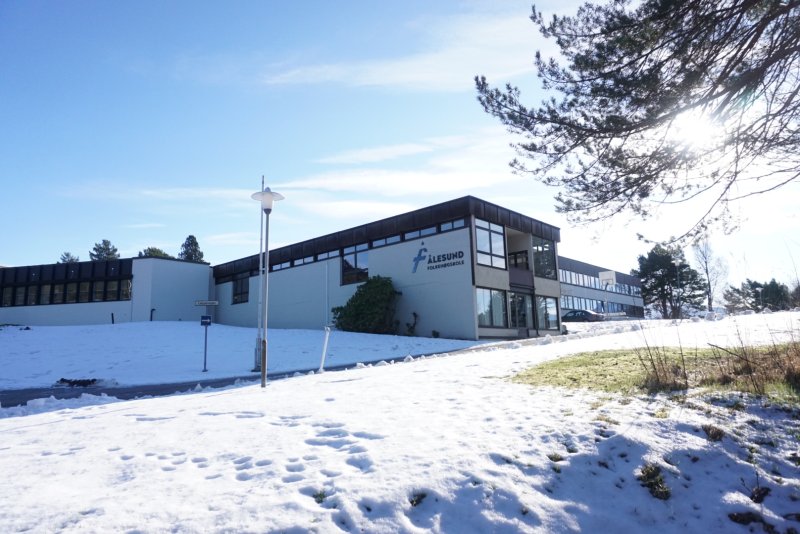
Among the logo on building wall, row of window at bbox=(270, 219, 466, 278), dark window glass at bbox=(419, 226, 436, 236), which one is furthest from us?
row of window at bbox=(270, 219, 466, 278)

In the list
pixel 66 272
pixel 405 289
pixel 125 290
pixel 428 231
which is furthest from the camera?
pixel 66 272

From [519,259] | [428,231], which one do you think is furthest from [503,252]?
[428,231]

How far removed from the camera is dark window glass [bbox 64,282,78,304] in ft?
125

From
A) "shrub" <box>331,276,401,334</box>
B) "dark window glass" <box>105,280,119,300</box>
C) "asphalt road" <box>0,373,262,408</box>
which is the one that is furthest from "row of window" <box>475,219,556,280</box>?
"dark window glass" <box>105,280,119,300</box>

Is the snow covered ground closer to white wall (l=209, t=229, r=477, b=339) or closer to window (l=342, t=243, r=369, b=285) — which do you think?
white wall (l=209, t=229, r=477, b=339)

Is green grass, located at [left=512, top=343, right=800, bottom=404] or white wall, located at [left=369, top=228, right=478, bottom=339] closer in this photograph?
green grass, located at [left=512, top=343, right=800, bottom=404]

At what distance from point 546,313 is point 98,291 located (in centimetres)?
3294

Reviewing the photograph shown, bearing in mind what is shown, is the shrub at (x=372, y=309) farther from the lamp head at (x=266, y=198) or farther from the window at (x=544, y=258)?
the lamp head at (x=266, y=198)

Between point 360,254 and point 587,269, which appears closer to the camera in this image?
point 360,254

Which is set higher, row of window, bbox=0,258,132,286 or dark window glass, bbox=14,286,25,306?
row of window, bbox=0,258,132,286

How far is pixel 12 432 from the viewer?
616 centimetres

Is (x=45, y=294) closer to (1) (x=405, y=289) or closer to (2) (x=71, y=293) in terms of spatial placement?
(2) (x=71, y=293)

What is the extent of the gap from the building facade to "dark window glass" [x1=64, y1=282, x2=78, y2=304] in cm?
9

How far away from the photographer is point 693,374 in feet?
23.7
